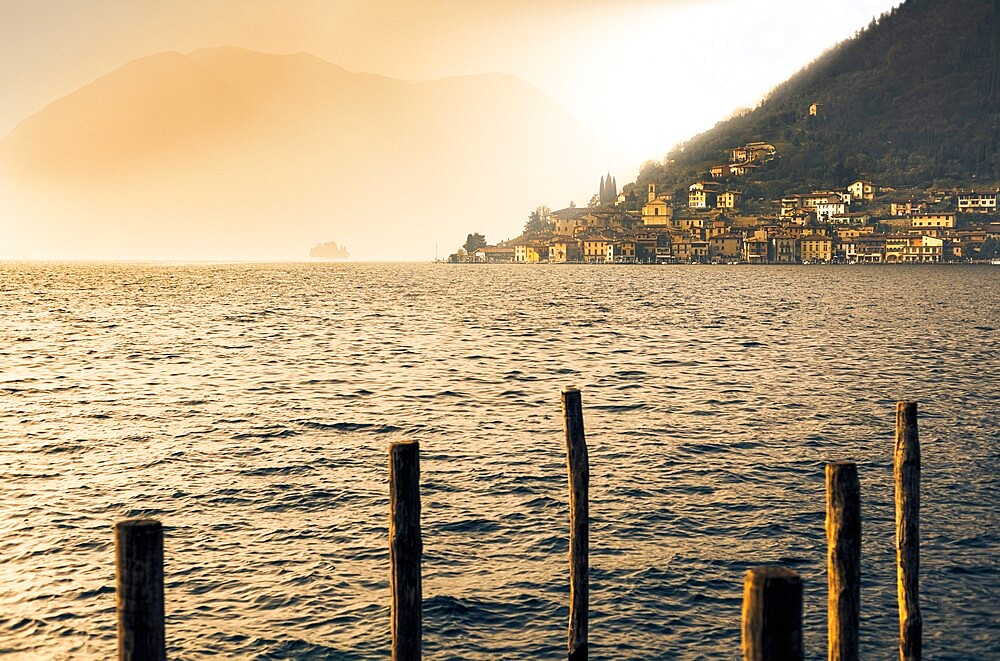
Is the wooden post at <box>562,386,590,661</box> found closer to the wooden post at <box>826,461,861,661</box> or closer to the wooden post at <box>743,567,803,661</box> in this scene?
the wooden post at <box>826,461,861,661</box>

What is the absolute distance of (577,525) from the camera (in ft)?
34.0

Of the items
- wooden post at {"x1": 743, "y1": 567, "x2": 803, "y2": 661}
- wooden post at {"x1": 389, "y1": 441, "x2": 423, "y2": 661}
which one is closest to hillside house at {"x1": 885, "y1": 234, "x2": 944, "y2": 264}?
wooden post at {"x1": 389, "y1": 441, "x2": 423, "y2": 661}

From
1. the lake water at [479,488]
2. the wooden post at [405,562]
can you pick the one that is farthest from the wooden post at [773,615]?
the lake water at [479,488]

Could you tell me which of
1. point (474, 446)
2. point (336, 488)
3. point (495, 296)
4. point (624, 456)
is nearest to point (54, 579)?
point (336, 488)

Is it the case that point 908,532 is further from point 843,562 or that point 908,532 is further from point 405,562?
point 405,562

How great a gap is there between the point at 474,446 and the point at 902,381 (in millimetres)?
22064

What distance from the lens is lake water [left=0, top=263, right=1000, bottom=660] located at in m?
12.6

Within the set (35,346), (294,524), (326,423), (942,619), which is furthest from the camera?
(35,346)

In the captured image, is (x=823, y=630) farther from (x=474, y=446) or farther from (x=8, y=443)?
(x=8, y=443)

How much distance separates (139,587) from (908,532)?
897 centimetres

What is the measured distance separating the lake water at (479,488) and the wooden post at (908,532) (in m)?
1.22

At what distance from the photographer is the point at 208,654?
11555mm

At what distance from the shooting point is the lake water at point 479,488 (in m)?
12.6

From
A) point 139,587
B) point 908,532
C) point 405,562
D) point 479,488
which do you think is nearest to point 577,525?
point 405,562
